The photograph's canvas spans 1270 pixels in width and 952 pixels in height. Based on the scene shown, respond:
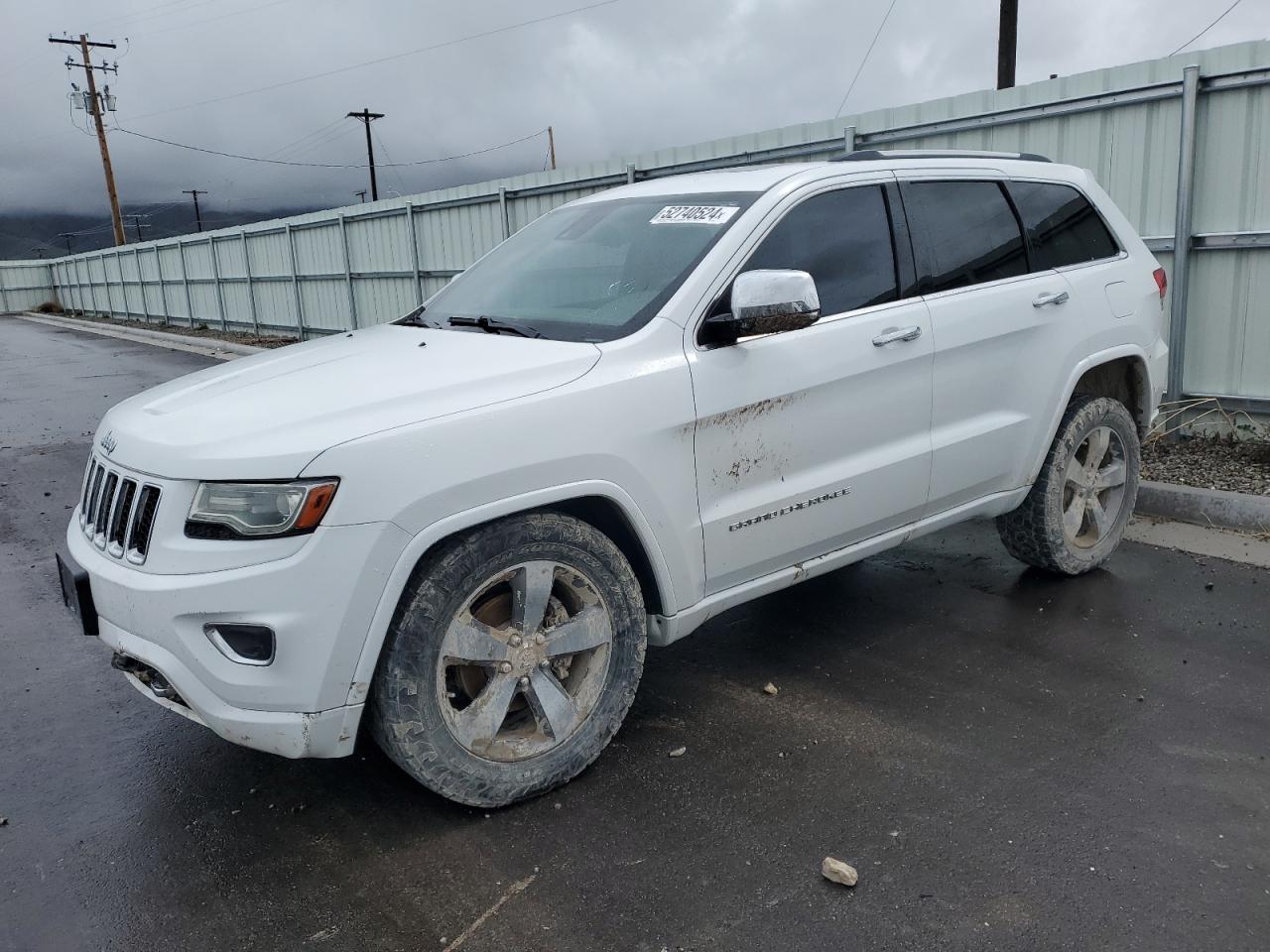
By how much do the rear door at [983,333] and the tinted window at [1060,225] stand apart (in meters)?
0.09

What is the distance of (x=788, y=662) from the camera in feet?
14.0

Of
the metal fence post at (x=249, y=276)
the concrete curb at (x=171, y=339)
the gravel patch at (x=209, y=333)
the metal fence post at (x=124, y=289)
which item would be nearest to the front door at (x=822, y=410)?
the concrete curb at (x=171, y=339)

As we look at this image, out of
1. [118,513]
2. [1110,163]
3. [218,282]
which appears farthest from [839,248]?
[218,282]

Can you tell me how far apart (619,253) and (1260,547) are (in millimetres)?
3860

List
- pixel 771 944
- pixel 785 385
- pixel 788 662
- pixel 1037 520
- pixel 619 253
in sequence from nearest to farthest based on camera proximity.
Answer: pixel 771 944 → pixel 785 385 → pixel 619 253 → pixel 788 662 → pixel 1037 520

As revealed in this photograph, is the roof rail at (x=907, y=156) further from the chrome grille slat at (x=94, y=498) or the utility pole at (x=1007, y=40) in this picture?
the utility pole at (x=1007, y=40)

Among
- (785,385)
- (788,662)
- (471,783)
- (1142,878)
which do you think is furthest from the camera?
(788,662)

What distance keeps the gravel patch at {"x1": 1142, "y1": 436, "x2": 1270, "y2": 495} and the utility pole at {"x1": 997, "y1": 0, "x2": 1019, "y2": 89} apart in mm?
9756

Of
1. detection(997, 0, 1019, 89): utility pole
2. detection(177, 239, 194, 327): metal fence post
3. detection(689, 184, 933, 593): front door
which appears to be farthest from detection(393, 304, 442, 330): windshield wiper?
detection(177, 239, 194, 327): metal fence post

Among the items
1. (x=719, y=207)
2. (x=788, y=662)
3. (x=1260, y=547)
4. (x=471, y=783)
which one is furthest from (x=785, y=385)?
(x=1260, y=547)

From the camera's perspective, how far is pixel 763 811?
3.15 meters

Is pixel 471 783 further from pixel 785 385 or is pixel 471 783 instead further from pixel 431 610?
pixel 785 385

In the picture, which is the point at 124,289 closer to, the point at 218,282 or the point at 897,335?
the point at 218,282

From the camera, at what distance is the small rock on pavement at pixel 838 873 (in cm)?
278
